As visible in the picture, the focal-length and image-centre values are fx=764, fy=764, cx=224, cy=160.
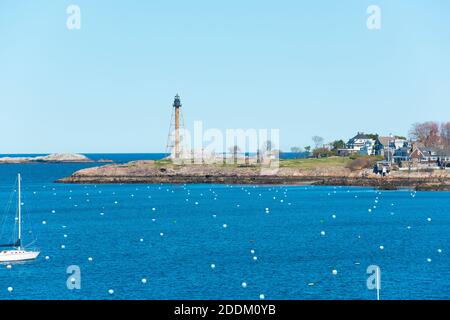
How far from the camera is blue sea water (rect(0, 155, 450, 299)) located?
153 feet

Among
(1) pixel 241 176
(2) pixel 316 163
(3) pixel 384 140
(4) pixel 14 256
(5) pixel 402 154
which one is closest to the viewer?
(4) pixel 14 256

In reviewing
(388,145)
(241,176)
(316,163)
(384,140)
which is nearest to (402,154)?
(388,145)

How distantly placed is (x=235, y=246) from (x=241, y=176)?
338ft

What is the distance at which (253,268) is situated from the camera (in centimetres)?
5394

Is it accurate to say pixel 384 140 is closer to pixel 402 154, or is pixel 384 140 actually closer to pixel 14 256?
pixel 402 154

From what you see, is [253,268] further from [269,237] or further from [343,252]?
[269,237]

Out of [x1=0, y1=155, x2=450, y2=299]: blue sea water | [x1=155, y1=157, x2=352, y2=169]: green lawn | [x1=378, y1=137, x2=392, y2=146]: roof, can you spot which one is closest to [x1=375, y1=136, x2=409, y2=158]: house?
[x1=378, y1=137, x2=392, y2=146]: roof

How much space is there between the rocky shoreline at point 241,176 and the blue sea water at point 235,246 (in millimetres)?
23671

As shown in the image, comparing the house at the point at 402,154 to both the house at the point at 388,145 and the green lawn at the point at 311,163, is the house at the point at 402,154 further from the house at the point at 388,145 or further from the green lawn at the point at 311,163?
the green lawn at the point at 311,163

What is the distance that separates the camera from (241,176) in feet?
554

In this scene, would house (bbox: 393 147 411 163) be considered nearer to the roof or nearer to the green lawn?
the green lawn

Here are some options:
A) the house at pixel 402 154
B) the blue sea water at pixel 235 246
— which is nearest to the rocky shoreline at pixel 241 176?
the house at pixel 402 154
